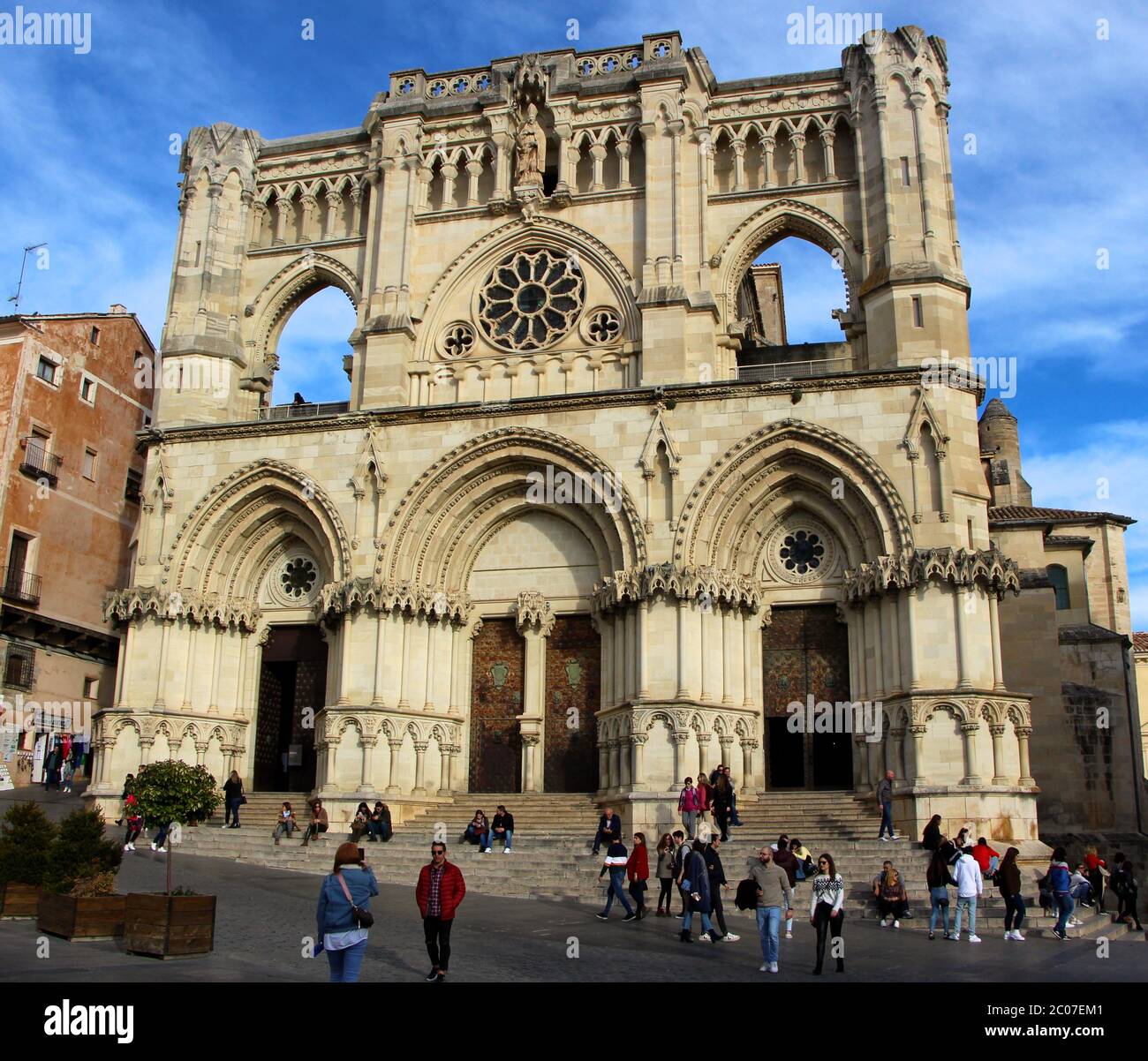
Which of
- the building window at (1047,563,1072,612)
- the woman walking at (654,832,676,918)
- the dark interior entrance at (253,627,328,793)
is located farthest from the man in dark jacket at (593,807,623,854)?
the building window at (1047,563,1072,612)

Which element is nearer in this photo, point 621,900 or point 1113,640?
point 621,900

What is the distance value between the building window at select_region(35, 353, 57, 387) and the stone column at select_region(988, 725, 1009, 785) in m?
28.8

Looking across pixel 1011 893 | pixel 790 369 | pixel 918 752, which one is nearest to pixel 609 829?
pixel 1011 893

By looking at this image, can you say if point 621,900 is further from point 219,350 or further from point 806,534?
point 219,350

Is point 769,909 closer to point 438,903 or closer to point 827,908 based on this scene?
point 827,908

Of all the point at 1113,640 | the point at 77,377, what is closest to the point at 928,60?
the point at 1113,640

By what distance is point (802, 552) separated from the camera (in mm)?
28516

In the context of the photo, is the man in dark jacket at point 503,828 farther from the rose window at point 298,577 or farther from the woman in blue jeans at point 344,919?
the woman in blue jeans at point 344,919

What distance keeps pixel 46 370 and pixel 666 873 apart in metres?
27.1

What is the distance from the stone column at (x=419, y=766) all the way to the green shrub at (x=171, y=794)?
174 inches

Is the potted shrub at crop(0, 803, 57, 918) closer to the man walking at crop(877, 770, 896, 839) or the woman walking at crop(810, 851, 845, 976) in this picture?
the woman walking at crop(810, 851, 845, 976)
